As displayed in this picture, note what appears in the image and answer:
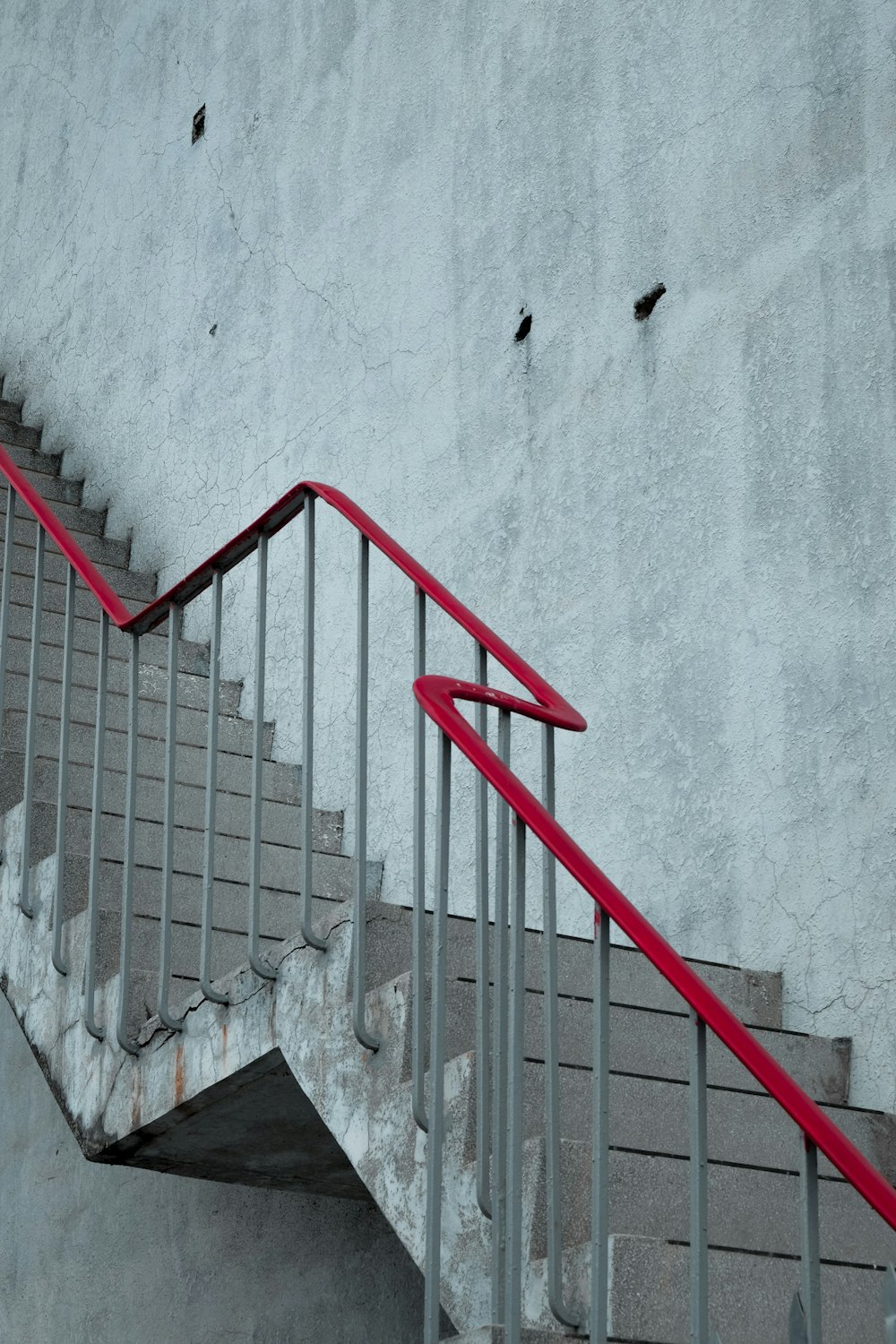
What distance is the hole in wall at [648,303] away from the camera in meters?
3.52

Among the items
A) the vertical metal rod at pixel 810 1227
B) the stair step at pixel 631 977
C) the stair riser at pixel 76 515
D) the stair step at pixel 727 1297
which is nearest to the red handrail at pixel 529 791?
the vertical metal rod at pixel 810 1227

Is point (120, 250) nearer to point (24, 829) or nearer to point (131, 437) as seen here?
point (131, 437)

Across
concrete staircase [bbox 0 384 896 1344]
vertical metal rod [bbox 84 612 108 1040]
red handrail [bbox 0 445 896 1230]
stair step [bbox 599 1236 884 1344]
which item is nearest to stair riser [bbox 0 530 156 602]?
concrete staircase [bbox 0 384 896 1344]

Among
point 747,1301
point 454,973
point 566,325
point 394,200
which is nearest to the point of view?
point 747,1301

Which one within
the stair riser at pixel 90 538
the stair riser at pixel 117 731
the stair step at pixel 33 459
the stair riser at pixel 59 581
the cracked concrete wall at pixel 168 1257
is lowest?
the cracked concrete wall at pixel 168 1257

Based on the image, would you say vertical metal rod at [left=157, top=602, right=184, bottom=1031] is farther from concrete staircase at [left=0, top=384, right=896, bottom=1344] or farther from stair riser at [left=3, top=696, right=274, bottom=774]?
stair riser at [left=3, top=696, right=274, bottom=774]

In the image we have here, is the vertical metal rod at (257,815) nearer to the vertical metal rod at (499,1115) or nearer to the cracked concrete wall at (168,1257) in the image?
the vertical metal rod at (499,1115)

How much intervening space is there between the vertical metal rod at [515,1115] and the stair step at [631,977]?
2.35 feet

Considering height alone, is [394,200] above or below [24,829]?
above

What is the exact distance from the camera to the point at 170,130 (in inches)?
226

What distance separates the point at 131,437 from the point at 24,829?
278 cm

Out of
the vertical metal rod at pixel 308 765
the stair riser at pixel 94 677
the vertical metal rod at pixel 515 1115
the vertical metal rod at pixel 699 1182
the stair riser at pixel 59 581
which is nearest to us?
the vertical metal rod at pixel 699 1182

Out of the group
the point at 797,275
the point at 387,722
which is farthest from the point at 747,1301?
the point at 387,722

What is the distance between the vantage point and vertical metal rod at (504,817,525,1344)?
5.90 ft
